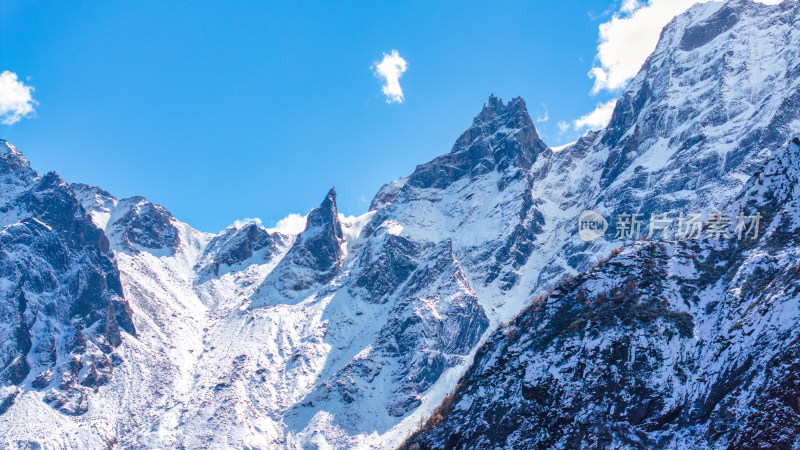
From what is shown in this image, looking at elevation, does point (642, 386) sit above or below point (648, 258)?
below

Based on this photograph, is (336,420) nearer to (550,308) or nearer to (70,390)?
(70,390)

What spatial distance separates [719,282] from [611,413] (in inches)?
450

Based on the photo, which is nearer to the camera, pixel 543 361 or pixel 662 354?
pixel 662 354

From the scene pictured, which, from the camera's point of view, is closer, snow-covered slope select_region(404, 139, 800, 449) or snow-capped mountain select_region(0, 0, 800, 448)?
snow-covered slope select_region(404, 139, 800, 449)

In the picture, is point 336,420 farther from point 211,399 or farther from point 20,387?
point 20,387

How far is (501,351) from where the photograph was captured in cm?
4425

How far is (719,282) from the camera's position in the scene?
38.4 metres

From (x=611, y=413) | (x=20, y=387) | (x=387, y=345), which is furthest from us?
(x=387, y=345)

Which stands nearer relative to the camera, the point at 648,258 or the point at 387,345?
the point at 648,258

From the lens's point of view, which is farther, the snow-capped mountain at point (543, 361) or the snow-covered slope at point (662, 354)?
the snow-capped mountain at point (543, 361)

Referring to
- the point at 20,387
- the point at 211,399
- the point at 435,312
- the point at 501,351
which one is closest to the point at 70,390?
the point at 20,387

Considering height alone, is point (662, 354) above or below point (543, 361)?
below

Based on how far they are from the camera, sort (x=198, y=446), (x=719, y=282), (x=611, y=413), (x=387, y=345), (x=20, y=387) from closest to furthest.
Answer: (x=611, y=413) < (x=719, y=282) < (x=198, y=446) < (x=20, y=387) < (x=387, y=345)

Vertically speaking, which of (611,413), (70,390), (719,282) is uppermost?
(70,390)
